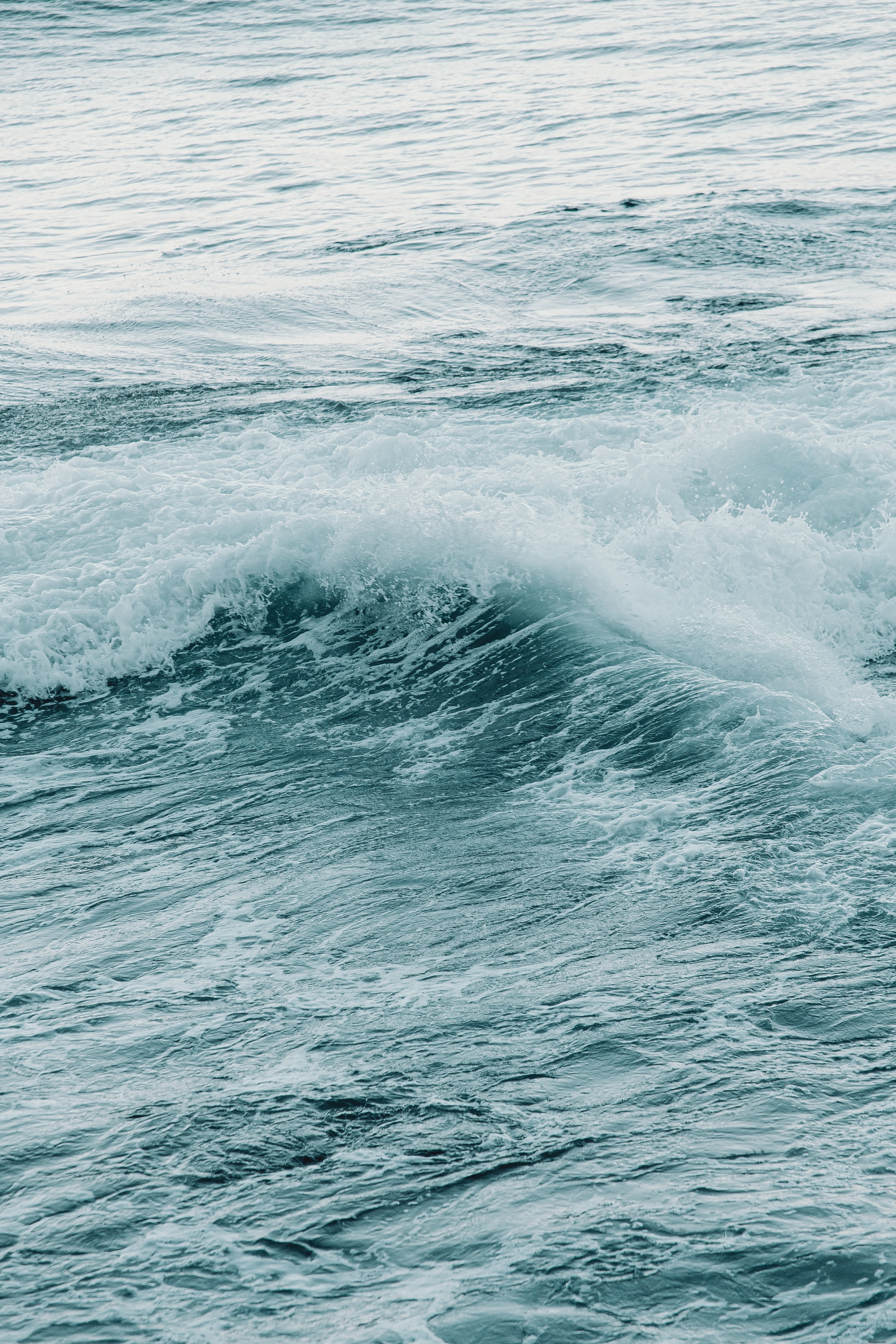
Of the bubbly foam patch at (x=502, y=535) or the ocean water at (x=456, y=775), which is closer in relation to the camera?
the ocean water at (x=456, y=775)

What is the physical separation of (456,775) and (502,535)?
2.42m

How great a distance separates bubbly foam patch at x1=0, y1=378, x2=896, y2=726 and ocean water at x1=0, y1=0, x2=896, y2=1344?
4cm

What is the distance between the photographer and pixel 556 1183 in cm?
379

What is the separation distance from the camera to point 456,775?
6.49m

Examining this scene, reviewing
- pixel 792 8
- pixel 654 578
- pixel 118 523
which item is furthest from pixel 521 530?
pixel 792 8

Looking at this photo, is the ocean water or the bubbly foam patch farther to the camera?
the bubbly foam patch

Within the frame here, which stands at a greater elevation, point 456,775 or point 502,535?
point 502,535

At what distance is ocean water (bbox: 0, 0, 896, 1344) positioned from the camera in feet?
12.0

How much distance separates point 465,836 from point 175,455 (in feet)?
18.2

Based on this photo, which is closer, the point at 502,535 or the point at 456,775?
the point at 456,775

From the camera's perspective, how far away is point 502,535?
8.40m

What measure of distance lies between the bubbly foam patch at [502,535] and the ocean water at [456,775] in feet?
0.12

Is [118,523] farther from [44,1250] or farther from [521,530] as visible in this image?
[44,1250]

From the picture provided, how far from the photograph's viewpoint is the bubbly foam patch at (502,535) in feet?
25.6
